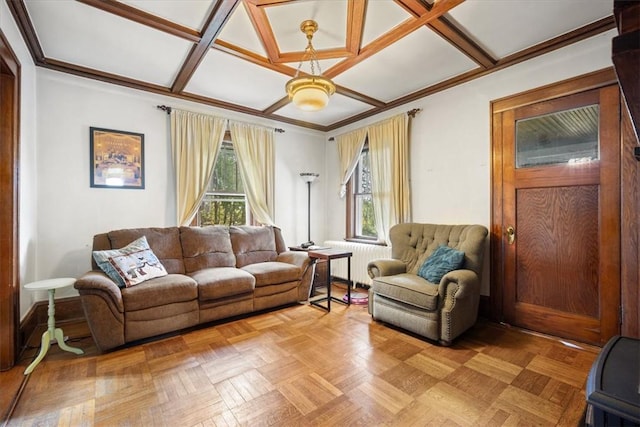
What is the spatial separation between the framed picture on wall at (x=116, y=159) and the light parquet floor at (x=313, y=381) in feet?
5.50

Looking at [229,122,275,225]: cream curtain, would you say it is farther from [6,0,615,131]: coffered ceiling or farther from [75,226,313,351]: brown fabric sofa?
[6,0,615,131]: coffered ceiling

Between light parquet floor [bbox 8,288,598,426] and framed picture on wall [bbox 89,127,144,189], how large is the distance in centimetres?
168

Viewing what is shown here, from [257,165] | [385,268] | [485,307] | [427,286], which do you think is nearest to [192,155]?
[257,165]

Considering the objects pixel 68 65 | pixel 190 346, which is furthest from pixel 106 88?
pixel 190 346

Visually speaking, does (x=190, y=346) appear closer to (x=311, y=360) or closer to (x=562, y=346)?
(x=311, y=360)

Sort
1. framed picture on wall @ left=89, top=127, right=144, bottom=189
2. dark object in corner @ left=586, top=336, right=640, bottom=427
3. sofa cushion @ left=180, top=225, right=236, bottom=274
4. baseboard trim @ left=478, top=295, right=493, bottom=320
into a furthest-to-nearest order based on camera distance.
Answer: sofa cushion @ left=180, top=225, right=236, bottom=274, framed picture on wall @ left=89, top=127, right=144, bottom=189, baseboard trim @ left=478, top=295, right=493, bottom=320, dark object in corner @ left=586, top=336, right=640, bottom=427

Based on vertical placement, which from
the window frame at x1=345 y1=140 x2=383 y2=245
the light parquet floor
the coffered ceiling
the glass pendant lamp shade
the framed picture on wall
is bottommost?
the light parquet floor

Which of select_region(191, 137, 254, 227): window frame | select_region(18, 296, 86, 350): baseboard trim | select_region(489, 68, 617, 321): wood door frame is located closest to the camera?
select_region(18, 296, 86, 350): baseboard trim

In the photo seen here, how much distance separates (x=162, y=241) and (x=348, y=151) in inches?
116

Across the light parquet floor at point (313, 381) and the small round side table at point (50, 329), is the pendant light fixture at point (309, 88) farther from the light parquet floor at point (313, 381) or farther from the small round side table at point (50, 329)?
the small round side table at point (50, 329)

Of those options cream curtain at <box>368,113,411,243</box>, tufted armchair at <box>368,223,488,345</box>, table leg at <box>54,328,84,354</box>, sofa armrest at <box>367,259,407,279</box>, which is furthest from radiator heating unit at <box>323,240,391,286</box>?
table leg at <box>54,328,84,354</box>

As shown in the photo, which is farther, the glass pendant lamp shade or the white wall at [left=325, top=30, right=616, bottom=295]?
the white wall at [left=325, top=30, right=616, bottom=295]

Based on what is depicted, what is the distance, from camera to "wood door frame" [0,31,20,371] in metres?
2.12

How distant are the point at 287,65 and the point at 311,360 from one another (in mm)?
2756
